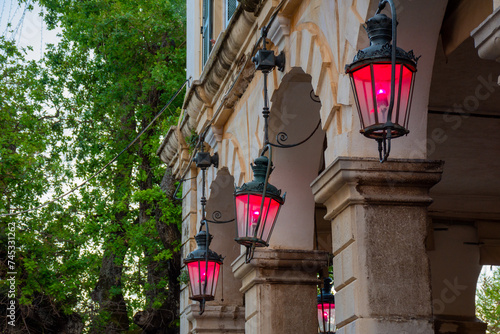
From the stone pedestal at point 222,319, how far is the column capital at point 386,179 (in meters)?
5.49

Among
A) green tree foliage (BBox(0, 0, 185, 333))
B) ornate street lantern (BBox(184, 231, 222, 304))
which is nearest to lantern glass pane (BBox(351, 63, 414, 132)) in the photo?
ornate street lantern (BBox(184, 231, 222, 304))

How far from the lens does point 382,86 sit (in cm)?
447

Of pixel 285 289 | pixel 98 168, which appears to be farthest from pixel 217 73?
pixel 98 168

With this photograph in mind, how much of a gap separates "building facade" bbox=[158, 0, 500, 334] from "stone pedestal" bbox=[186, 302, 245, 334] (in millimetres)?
17

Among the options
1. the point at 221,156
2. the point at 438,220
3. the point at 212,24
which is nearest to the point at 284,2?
the point at 221,156

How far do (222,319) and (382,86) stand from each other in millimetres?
6884

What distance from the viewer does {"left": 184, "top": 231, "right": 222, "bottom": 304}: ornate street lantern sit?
8711 mm

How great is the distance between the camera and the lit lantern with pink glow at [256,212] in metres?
6.29

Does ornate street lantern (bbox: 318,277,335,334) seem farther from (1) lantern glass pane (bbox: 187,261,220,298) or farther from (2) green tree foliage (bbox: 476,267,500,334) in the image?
(2) green tree foliage (bbox: 476,267,500,334)

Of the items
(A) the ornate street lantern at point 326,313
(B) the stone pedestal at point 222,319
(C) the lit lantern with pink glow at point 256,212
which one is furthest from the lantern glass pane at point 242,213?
(B) the stone pedestal at point 222,319

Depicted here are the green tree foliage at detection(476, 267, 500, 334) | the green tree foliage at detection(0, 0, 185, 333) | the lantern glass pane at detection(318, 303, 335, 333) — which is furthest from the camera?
the green tree foliage at detection(476, 267, 500, 334)

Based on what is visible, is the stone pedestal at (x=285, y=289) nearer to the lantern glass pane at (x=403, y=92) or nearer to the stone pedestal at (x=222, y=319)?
the stone pedestal at (x=222, y=319)

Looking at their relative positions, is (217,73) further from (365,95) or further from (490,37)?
(490,37)

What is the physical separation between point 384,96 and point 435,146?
544cm
